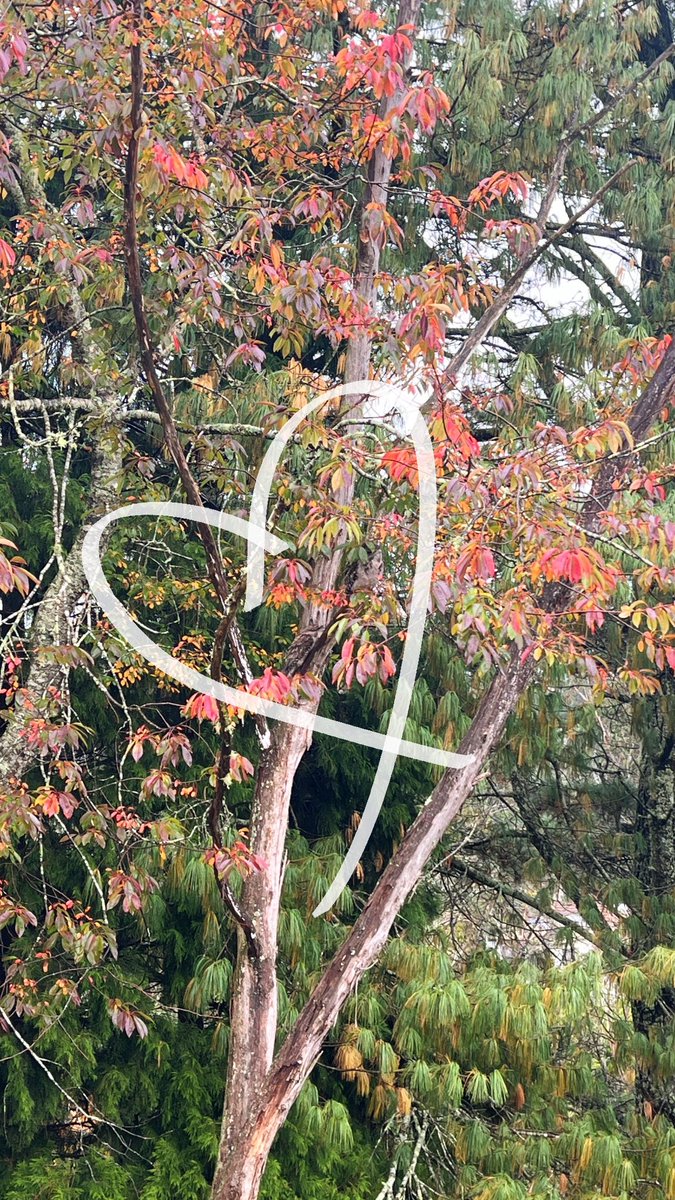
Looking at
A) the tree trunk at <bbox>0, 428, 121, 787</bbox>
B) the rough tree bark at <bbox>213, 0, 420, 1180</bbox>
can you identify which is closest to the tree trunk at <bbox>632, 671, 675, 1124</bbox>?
the rough tree bark at <bbox>213, 0, 420, 1180</bbox>

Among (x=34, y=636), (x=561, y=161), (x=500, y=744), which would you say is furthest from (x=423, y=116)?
(x=500, y=744)

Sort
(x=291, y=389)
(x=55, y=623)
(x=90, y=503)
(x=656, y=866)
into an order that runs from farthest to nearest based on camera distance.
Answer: (x=656, y=866)
(x=90, y=503)
(x=55, y=623)
(x=291, y=389)

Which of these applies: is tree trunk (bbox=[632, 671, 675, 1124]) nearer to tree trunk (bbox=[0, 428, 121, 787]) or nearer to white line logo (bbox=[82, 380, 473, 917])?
white line logo (bbox=[82, 380, 473, 917])

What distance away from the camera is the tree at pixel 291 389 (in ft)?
9.48

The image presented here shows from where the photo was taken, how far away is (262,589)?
10.8ft

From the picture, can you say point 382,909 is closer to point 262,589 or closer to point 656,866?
point 262,589

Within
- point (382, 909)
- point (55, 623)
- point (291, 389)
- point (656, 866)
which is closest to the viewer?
point (291, 389)

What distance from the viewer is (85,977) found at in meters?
3.83

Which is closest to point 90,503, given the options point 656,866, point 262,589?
point 262,589

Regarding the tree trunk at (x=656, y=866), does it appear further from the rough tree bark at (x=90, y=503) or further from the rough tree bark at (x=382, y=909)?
the rough tree bark at (x=90, y=503)

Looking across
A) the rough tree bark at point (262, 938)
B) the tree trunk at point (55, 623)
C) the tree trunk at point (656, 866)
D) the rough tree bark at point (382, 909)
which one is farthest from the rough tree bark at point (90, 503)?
the tree trunk at point (656, 866)

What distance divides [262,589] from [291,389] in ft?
1.90

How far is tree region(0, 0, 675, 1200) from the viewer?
2889 mm

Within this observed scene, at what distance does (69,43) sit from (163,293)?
2.64ft
